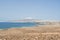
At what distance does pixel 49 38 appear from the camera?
1257cm

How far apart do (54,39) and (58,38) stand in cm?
49

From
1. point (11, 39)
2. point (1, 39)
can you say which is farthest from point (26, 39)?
point (1, 39)

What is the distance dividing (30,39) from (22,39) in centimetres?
60

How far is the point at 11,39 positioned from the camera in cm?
1220

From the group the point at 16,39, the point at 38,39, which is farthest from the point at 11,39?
the point at 38,39

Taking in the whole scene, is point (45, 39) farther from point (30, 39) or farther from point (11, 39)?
point (11, 39)

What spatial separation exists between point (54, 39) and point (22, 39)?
2.43m

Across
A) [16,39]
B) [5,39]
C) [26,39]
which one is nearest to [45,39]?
[26,39]

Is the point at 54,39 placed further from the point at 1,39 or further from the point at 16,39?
the point at 1,39

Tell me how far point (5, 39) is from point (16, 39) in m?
0.82

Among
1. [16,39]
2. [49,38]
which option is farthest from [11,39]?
[49,38]

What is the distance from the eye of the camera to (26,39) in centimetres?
1205

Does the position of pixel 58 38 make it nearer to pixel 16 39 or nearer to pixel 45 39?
pixel 45 39

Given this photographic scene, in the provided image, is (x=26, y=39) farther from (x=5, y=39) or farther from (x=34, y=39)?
(x=5, y=39)
